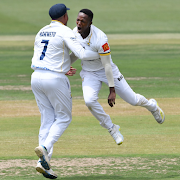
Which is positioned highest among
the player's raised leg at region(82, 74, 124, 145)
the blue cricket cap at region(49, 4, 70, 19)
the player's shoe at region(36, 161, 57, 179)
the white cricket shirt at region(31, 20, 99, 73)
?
the blue cricket cap at region(49, 4, 70, 19)

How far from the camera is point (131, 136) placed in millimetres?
8391

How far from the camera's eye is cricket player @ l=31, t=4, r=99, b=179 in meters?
6.00

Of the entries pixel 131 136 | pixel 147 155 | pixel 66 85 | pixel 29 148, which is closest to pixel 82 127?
pixel 131 136

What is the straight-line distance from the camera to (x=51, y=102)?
6156mm

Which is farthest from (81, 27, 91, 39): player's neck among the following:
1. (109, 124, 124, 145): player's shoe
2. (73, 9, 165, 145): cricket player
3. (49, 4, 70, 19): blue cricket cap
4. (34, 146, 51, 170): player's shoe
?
(34, 146, 51, 170): player's shoe

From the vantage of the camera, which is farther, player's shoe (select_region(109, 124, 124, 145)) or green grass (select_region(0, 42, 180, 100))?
green grass (select_region(0, 42, 180, 100))

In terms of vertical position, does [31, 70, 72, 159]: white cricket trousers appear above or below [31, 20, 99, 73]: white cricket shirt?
below

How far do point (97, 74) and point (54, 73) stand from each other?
4.51ft

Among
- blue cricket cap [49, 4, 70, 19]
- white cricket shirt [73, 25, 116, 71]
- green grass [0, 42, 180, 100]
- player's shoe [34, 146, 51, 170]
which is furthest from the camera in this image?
green grass [0, 42, 180, 100]

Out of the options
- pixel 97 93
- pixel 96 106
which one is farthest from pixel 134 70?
pixel 96 106

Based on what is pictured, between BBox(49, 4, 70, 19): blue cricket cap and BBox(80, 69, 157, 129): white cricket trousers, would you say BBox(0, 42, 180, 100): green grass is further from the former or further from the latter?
BBox(49, 4, 70, 19): blue cricket cap

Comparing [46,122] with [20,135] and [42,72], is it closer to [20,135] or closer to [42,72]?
[42,72]

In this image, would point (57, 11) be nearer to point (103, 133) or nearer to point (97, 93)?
point (97, 93)

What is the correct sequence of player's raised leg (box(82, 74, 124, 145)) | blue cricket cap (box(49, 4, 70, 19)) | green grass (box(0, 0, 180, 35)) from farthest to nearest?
green grass (box(0, 0, 180, 35)) → player's raised leg (box(82, 74, 124, 145)) → blue cricket cap (box(49, 4, 70, 19))
